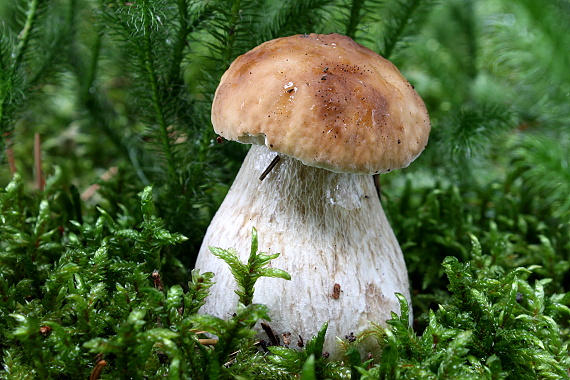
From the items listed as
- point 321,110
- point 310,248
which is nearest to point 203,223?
point 310,248

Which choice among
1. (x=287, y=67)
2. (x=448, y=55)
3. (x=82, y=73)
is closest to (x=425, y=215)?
(x=287, y=67)

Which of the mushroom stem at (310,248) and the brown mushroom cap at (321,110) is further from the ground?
the brown mushroom cap at (321,110)

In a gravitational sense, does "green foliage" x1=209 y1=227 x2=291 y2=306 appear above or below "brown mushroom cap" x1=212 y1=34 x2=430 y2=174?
below

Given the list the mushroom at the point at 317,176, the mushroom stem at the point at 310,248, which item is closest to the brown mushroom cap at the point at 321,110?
the mushroom at the point at 317,176

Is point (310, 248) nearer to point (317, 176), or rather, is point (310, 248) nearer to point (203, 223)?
point (317, 176)

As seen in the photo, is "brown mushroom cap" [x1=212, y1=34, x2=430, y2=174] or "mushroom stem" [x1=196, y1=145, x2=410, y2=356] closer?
"brown mushroom cap" [x1=212, y1=34, x2=430, y2=174]

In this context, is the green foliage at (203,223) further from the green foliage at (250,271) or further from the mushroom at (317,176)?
the mushroom at (317,176)

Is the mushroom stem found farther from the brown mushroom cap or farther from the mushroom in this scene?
the brown mushroom cap

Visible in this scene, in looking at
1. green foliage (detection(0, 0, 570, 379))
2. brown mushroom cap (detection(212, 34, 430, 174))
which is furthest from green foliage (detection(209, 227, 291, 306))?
brown mushroom cap (detection(212, 34, 430, 174))
